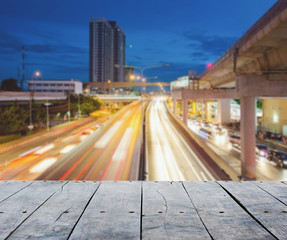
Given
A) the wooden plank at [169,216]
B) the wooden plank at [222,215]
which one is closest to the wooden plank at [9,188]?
the wooden plank at [169,216]

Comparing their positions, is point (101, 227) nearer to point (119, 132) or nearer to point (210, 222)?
point (210, 222)

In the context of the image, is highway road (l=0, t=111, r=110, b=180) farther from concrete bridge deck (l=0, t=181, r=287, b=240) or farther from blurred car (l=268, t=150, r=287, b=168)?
blurred car (l=268, t=150, r=287, b=168)

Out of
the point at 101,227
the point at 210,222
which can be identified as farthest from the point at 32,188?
the point at 210,222

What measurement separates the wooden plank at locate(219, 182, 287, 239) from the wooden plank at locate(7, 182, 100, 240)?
186 centimetres

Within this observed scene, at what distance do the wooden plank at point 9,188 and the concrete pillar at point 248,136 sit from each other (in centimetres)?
2147

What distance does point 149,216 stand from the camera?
2430 millimetres

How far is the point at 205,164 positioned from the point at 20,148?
28483 mm

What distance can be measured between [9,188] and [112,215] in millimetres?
1865

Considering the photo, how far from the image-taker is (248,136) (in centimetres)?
2198

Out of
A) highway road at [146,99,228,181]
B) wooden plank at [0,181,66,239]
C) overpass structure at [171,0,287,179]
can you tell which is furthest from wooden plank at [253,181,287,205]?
highway road at [146,99,228,181]

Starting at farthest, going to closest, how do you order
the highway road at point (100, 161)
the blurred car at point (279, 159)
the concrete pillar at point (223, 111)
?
the concrete pillar at point (223, 111)
the blurred car at point (279, 159)
the highway road at point (100, 161)

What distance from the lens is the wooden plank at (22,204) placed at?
231cm

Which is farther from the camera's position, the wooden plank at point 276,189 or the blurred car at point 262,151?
the blurred car at point 262,151

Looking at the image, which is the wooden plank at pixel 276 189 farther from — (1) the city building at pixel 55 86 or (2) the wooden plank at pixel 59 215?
(1) the city building at pixel 55 86
